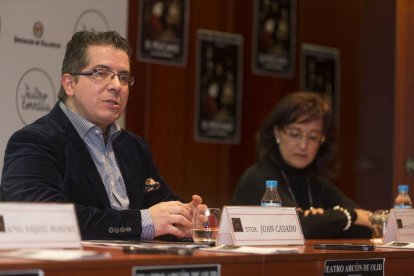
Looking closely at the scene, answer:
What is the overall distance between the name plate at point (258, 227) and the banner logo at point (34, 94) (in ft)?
6.41

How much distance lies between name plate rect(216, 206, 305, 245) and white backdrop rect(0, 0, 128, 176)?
1.91 m

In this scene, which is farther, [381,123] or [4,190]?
[381,123]

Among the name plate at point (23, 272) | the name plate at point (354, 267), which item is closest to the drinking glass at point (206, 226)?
the name plate at point (354, 267)

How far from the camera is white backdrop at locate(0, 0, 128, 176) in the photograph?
4238 millimetres

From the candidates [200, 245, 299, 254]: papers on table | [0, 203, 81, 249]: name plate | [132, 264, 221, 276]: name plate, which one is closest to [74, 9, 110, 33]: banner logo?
[200, 245, 299, 254]: papers on table

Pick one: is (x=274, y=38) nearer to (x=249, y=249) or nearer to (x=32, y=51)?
(x=32, y=51)

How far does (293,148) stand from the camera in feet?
15.2

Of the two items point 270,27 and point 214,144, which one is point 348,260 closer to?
point 214,144

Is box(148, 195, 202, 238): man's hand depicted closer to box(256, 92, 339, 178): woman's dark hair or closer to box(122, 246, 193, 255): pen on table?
box(122, 246, 193, 255): pen on table

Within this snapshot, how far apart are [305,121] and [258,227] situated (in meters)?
2.05

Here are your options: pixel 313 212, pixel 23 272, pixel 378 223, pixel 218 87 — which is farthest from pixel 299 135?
pixel 23 272

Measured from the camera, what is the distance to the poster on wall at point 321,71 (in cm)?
648

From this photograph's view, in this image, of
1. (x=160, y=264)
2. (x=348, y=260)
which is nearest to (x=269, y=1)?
(x=348, y=260)

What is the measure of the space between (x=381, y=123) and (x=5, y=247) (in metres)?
5.11
